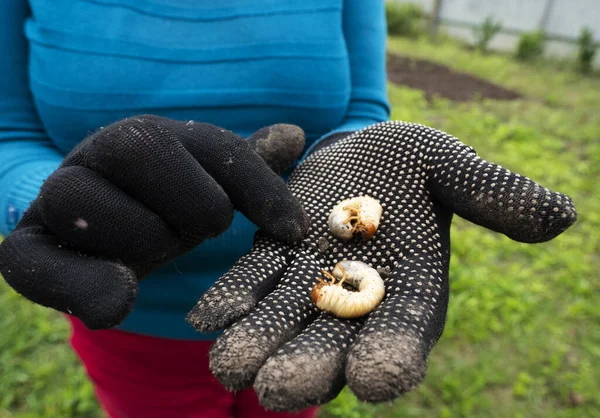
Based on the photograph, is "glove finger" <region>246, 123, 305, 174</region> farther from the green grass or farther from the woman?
the green grass

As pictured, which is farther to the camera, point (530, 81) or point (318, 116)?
point (530, 81)

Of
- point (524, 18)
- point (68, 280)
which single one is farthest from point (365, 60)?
point (524, 18)

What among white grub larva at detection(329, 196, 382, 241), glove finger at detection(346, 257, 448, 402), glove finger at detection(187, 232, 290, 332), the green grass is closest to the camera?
glove finger at detection(346, 257, 448, 402)

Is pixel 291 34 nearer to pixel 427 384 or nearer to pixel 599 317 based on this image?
pixel 427 384

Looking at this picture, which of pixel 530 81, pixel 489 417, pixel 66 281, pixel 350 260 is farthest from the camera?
pixel 530 81

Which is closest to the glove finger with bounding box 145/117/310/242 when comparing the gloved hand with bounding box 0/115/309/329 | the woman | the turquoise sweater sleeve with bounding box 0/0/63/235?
the gloved hand with bounding box 0/115/309/329

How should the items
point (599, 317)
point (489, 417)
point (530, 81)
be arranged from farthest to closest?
point (530, 81) → point (599, 317) → point (489, 417)

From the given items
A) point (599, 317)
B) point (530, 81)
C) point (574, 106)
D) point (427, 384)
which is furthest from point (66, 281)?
point (530, 81)
